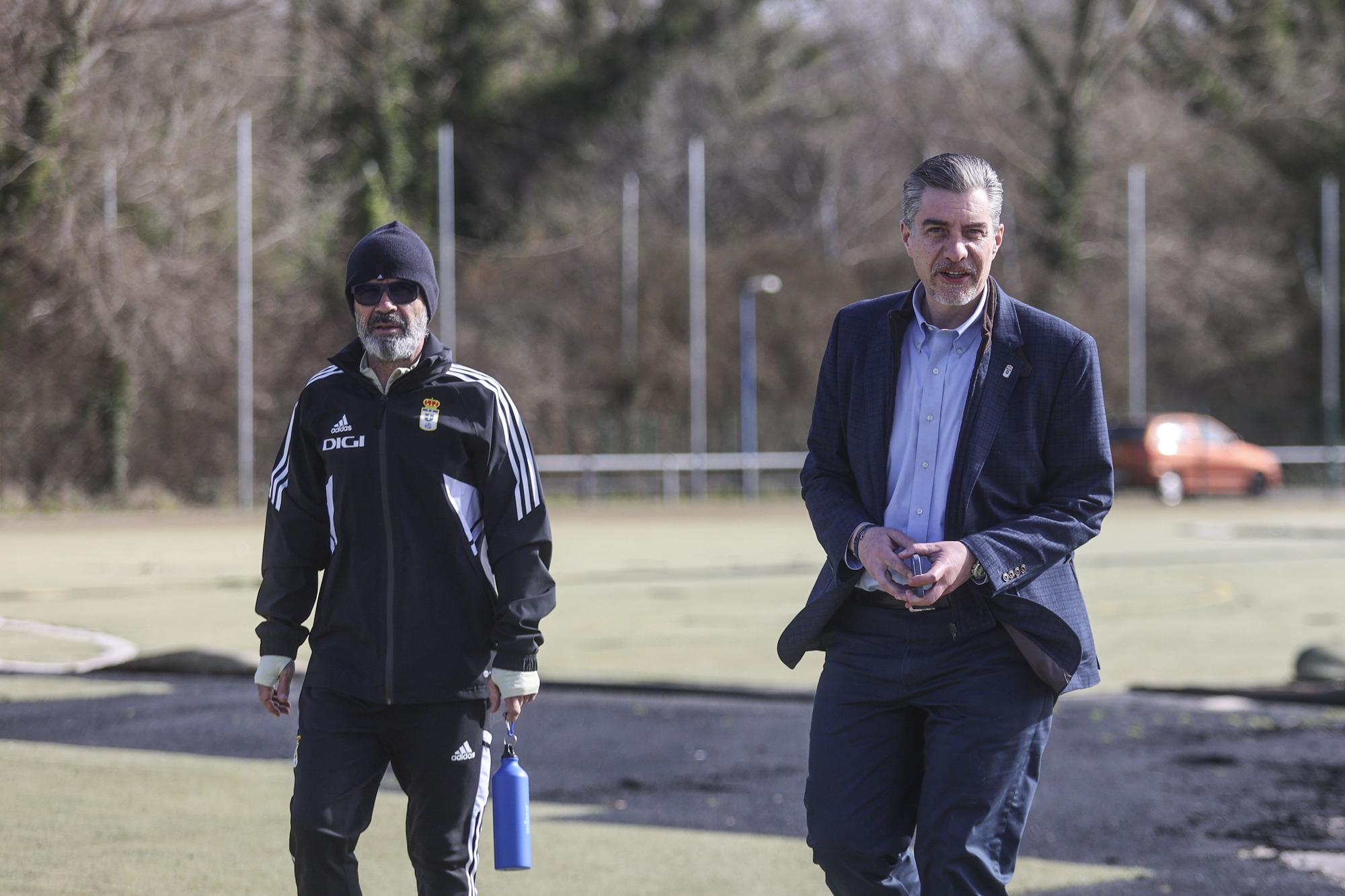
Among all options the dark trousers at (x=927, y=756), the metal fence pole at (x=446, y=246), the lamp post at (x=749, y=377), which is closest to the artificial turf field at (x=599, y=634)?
the dark trousers at (x=927, y=756)

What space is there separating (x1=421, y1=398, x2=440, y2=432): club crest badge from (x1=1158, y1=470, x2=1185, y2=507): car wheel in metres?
33.6

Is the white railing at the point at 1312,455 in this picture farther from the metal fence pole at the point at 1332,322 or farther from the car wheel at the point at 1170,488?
the car wheel at the point at 1170,488

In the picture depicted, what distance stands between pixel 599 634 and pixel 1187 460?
25.9 m

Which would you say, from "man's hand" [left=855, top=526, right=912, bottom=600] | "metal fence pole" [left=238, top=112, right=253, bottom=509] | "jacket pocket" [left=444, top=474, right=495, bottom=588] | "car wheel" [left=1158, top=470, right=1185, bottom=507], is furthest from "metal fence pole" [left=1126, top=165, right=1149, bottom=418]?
"man's hand" [left=855, top=526, right=912, bottom=600]

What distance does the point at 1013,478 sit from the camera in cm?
399

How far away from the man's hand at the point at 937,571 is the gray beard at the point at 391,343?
50.6 inches

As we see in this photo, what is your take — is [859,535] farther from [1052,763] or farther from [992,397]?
[1052,763]

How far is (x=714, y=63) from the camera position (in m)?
44.5

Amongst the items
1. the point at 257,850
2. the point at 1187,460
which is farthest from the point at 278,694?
the point at 1187,460

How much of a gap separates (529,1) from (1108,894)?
127ft

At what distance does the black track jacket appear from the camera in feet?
13.9

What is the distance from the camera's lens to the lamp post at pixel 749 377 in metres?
37.2

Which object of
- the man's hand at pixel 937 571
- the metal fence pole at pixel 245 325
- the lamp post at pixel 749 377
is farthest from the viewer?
the lamp post at pixel 749 377

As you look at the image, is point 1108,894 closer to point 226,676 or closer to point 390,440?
point 390,440
